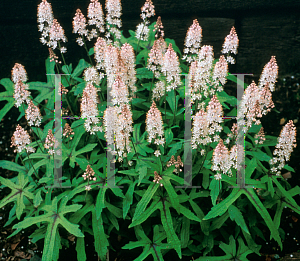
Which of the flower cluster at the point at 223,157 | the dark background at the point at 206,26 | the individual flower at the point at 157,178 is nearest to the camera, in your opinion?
the flower cluster at the point at 223,157

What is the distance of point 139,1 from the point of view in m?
4.89

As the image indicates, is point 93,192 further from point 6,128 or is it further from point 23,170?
point 6,128

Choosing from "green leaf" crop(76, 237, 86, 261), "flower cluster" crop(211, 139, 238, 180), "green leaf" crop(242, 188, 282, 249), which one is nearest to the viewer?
"flower cluster" crop(211, 139, 238, 180)

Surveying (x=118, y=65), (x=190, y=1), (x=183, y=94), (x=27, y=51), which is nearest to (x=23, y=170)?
(x=118, y=65)

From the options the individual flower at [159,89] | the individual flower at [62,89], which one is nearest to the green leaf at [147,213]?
the individual flower at [159,89]

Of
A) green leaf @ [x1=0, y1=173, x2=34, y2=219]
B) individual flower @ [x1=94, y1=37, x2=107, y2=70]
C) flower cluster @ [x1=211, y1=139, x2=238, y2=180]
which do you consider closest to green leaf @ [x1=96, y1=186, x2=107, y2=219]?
green leaf @ [x1=0, y1=173, x2=34, y2=219]

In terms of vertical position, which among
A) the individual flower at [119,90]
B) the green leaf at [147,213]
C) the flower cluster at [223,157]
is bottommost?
the green leaf at [147,213]

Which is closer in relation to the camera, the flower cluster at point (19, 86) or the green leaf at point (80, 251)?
the green leaf at point (80, 251)

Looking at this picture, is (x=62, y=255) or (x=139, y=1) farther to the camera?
(x=139, y=1)

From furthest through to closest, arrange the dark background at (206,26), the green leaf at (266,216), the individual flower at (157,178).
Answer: the dark background at (206,26) → the green leaf at (266,216) → the individual flower at (157,178)

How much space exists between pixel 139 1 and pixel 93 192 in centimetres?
345

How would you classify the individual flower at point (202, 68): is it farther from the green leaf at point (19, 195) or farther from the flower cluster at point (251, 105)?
the green leaf at point (19, 195)

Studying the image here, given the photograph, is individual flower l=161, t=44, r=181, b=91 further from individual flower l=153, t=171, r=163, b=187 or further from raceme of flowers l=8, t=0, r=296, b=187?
individual flower l=153, t=171, r=163, b=187

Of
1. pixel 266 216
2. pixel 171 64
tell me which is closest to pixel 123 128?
pixel 171 64
